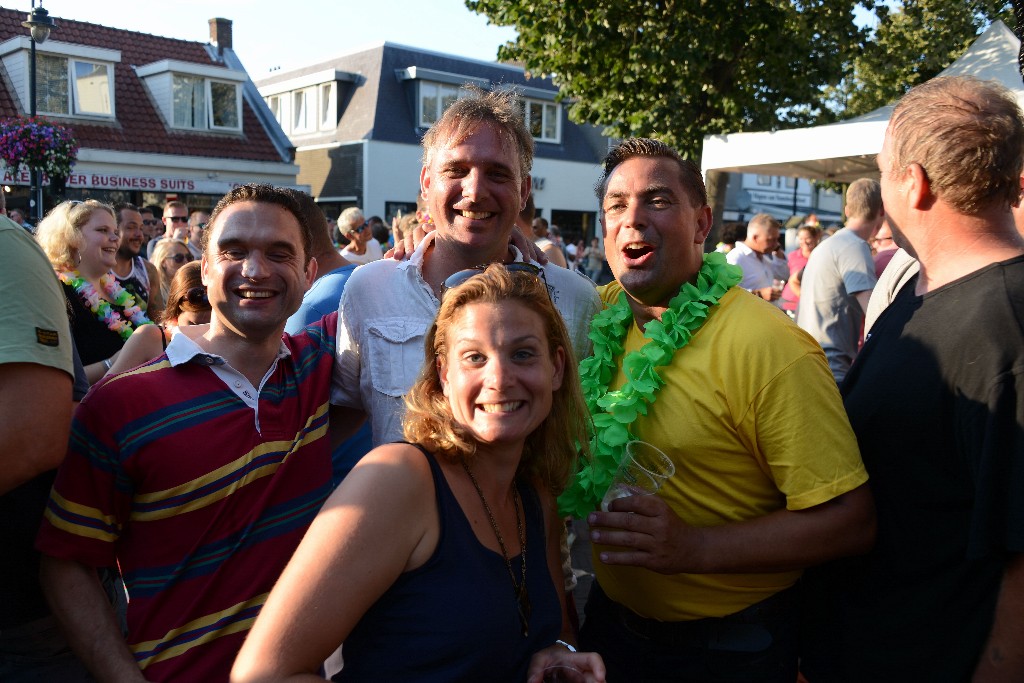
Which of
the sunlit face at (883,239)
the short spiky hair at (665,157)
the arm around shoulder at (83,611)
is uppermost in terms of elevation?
the short spiky hair at (665,157)

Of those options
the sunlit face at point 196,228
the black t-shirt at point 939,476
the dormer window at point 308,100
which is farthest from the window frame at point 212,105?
the black t-shirt at point 939,476

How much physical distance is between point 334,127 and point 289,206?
81.5 feet

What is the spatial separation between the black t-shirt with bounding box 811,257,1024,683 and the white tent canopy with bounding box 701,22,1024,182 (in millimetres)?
5313

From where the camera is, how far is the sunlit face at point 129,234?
6074 mm

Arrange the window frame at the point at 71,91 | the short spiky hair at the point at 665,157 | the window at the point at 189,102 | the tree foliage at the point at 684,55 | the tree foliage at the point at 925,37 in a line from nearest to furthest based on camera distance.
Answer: the short spiky hair at the point at 665,157, the tree foliage at the point at 684,55, the tree foliage at the point at 925,37, the window frame at the point at 71,91, the window at the point at 189,102

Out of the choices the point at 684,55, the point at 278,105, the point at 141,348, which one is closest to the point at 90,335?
the point at 141,348

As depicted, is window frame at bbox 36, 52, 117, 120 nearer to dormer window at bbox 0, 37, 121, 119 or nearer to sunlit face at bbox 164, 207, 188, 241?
dormer window at bbox 0, 37, 121, 119

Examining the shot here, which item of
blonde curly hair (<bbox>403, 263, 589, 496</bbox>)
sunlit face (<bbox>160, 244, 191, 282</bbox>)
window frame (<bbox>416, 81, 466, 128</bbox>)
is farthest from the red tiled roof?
blonde curly hair (<bbox>403, 263, 589, 496</bbox>)

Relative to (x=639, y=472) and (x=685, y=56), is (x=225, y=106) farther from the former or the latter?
(x=639, y=472)

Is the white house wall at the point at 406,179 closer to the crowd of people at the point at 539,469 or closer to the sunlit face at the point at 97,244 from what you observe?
the sunlit face at the point at 97,244

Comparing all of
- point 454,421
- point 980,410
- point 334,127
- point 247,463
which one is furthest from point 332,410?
point 334,127

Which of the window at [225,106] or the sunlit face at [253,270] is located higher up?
the window at [225,106]

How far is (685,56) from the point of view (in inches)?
444

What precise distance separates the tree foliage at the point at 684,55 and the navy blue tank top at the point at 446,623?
10895mm
